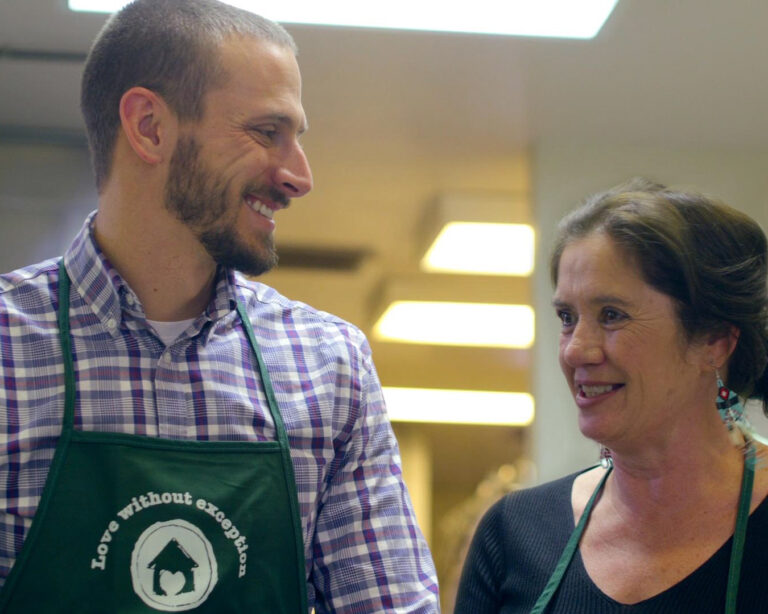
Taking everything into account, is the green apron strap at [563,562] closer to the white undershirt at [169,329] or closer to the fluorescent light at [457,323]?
the white undershirt at [169,329]

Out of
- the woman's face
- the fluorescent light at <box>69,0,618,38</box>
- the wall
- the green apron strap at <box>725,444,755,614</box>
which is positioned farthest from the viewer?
the wall

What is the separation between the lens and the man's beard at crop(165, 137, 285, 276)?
4.66 ft

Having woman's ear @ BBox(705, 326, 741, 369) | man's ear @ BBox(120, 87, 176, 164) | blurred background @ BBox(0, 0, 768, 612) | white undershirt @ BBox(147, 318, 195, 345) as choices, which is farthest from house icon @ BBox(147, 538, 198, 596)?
blurred background @ BBox(0, 0, 768, 612)

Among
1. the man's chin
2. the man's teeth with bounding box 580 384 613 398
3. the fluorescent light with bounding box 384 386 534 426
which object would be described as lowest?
the man's teeth with bounding box 580 384 613 398

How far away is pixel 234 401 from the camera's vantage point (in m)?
1.40

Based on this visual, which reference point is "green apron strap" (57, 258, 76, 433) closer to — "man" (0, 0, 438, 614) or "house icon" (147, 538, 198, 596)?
"man" (0, 0, 438, 614)

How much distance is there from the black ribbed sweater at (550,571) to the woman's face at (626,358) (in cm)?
21

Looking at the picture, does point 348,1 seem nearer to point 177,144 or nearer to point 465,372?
point 177,144

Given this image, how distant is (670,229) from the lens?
176 cm

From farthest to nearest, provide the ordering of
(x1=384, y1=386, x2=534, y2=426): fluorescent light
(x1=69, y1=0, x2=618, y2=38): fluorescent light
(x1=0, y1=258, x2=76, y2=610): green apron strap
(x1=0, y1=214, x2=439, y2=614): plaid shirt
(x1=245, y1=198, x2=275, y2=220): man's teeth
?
(x1=384, y1=386, x2=534, y2=426): fluorescent light
(x1=69, y1=0, x2=618, y2=38): fluorescent light
(x1=245, y1=198, x2=275, y2=220): man's teeth
(x1=0, y1=214, x2=439, y2=614): plaid shirt
(x1=0, y1=258, x2=76, y2=610): green apron strap

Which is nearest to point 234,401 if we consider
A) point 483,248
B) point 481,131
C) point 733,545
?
point 733,545

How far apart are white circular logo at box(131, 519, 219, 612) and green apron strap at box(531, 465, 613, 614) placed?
0.66 metres

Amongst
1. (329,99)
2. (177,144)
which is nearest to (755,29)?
(329,99)

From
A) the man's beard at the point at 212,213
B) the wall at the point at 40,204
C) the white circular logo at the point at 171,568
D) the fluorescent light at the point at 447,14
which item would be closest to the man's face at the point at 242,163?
the man's beard at the point at 212,213
